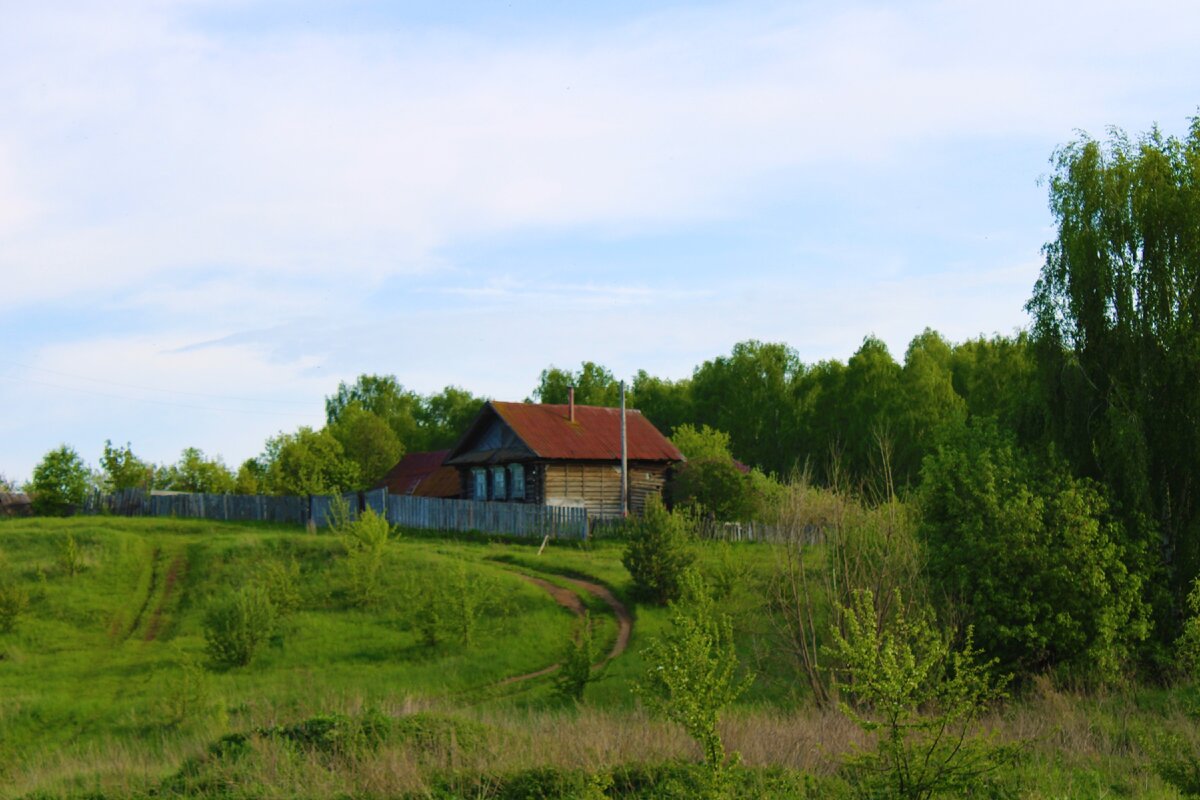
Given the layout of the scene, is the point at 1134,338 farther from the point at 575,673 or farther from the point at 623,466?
the point at 623,466

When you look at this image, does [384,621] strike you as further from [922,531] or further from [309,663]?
[922,531]

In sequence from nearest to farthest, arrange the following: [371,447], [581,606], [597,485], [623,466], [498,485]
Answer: [581,606]
[623,466]
[597,485]
[498,485]
[371,447]

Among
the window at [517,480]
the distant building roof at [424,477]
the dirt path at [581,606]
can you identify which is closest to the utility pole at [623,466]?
the window at [517,480]

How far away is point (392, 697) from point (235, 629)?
8542 mm

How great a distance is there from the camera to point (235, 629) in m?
26.5

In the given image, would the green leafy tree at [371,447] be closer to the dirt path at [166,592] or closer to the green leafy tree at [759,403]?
the green leafy tree at [759,403]

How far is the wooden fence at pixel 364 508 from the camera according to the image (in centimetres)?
4303

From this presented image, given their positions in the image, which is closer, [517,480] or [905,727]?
[905,727]

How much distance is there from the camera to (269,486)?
208ft

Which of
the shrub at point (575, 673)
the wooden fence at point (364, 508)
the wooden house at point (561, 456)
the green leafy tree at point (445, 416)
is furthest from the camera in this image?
the green leafy tree at point (445, 416)

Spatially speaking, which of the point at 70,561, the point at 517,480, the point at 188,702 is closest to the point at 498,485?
the point at 517,480

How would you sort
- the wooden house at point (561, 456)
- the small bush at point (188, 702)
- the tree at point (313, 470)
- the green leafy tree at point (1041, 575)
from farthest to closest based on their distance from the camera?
1. the tree at point (313, 470)
2. the wooden house at point (561, 456)
3. the green leafy tree at point (1041, 575)
4. the small bush at point (188, 702)

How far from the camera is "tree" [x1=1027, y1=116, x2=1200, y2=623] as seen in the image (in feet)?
76.2

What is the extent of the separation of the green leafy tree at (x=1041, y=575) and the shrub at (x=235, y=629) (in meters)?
16.7
